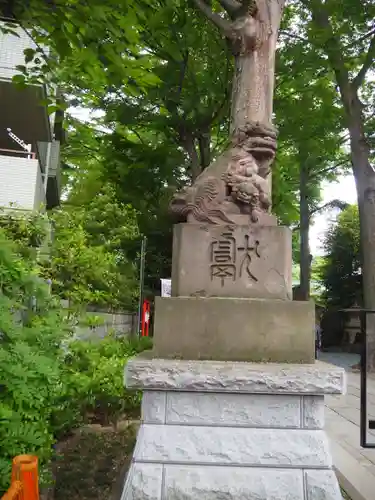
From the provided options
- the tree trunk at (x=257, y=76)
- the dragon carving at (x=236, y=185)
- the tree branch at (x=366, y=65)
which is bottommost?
the dragon carving at (x=236, y=185)

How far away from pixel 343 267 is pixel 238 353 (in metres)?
25.6

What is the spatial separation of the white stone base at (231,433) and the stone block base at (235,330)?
0.77 ft

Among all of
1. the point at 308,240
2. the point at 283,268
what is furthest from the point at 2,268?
the point at 308,240

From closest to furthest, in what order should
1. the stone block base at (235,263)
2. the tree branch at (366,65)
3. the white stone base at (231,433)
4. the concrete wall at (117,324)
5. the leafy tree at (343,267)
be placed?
the white stone base at (231,433), the stone block base at (235,263), the concrete wall at (117,324), the tree branch at (366,65), the leafy tree at (343,267)

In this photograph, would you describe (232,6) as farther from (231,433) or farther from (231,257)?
(231,433)

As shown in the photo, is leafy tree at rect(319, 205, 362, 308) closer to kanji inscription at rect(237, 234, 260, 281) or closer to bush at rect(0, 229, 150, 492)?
bush at rect(0, 229, 150, 492)

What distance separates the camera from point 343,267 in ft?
91.4

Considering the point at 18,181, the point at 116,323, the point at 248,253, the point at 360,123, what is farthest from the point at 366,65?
the point at 248,253

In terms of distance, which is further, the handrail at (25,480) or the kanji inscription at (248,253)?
the kanji inscription at (248,253)

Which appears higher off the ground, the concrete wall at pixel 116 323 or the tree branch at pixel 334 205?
the tree branch at pixel 334 205

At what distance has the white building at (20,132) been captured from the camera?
11.0 m

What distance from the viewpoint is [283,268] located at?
12.8ft

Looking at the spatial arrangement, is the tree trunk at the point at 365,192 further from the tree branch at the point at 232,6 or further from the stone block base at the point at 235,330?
the stone block base at the point at 235,330

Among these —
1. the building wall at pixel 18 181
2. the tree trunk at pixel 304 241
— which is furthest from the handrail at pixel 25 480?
the tree trunk at pixel 304 241
